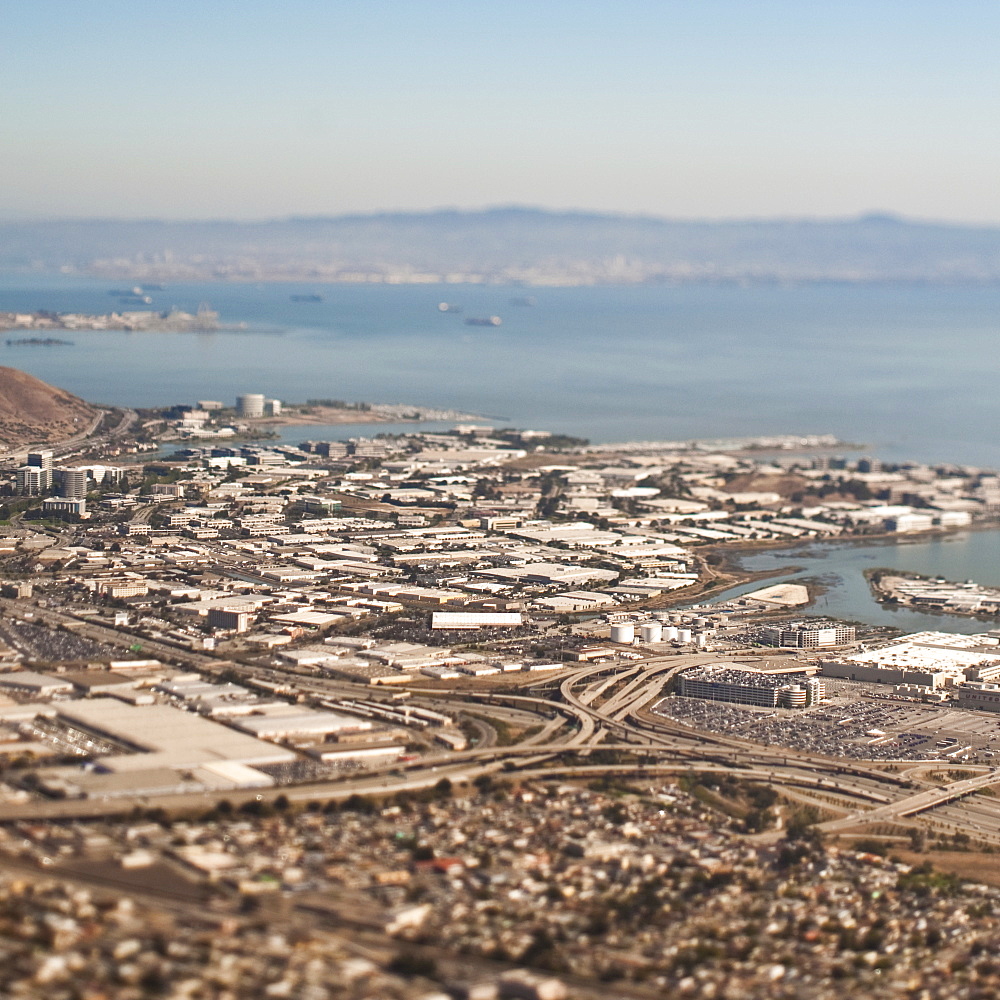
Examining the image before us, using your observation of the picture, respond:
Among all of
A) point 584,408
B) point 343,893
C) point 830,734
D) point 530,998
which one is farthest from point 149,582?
point 584,408

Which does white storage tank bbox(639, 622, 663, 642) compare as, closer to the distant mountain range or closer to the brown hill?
the brown hill

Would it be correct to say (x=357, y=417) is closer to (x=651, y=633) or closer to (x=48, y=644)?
(x=651, y=633)

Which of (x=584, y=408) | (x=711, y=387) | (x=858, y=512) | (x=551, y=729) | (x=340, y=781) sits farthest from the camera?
(x=711, y=387)

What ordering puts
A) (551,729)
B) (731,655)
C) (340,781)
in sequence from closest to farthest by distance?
(340,781) < (551,729) < (731,655)

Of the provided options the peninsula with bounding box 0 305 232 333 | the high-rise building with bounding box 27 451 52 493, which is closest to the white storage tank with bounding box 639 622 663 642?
the high-rise building with bounding box 27 451 52 493

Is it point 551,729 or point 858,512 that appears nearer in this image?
point 551,729

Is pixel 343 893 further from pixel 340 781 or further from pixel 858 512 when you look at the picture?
pixel 858 512
